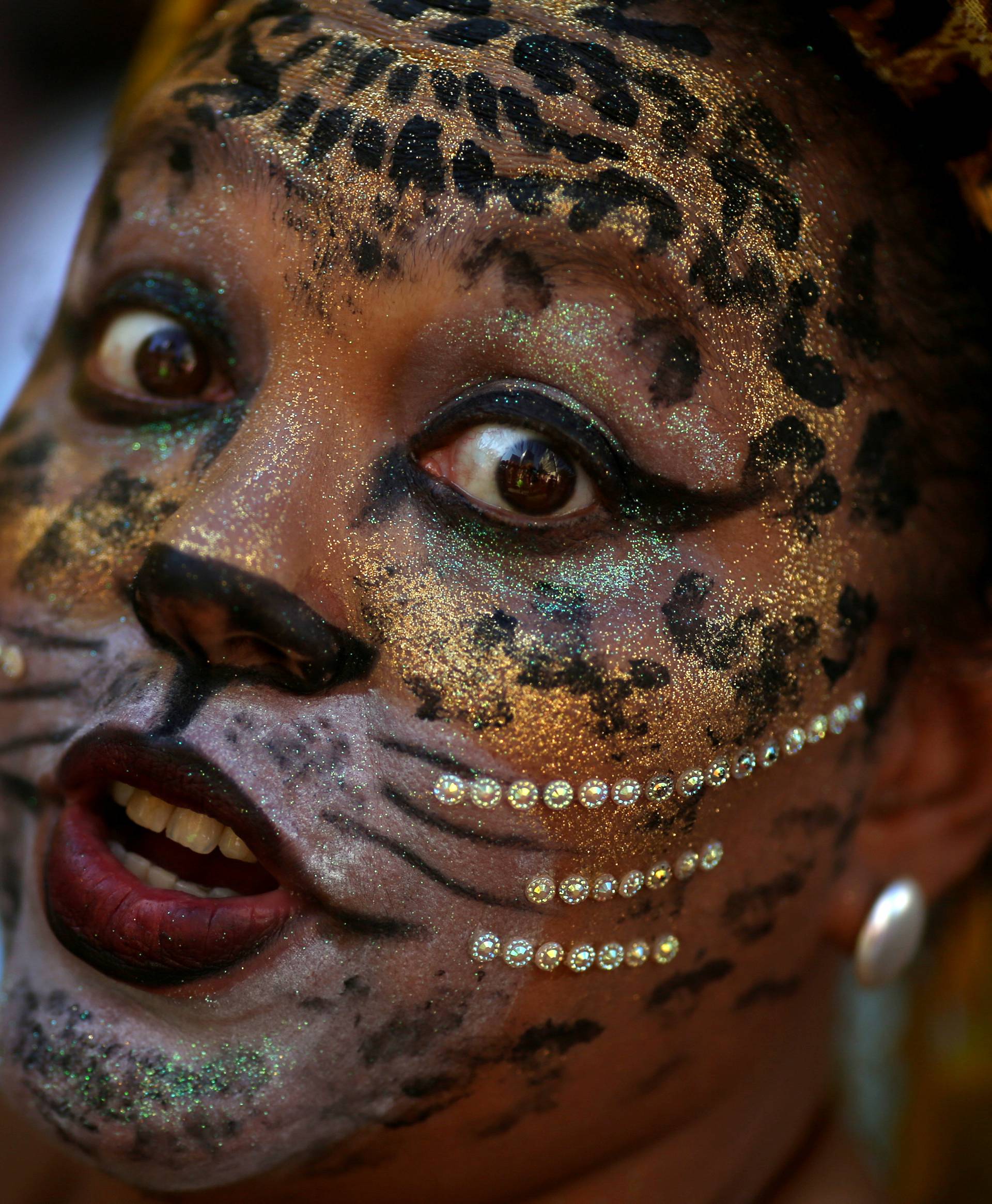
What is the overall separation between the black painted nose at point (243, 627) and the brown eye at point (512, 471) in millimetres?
186

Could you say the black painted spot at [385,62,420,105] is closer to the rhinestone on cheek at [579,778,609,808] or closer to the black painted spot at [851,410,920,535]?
the black painted spot at [851,410,920,535]

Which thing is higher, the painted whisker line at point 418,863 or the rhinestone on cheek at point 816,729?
the rhinestone on cheek at point 816,729

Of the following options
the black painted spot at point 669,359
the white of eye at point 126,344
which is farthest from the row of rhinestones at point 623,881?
the white of eye at point 126,344

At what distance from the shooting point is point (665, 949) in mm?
1271

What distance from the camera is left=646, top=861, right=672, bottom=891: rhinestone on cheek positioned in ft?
4.06

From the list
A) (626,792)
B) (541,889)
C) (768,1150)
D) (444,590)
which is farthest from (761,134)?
(768,1150)

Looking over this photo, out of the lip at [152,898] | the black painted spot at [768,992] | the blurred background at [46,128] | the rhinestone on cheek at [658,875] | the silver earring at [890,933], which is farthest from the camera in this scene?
the blurred background at [46,128]

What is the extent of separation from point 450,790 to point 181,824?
0.26m

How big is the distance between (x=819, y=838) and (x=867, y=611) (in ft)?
0.80

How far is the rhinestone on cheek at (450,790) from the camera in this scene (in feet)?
3.79

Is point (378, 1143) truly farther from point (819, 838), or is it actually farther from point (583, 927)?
point (819, 838)

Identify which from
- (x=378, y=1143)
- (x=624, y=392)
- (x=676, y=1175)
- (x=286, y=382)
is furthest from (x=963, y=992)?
Result: (x=286, y=382)

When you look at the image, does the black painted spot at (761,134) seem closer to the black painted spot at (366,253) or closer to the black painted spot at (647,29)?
the black painted spot at (647,29)

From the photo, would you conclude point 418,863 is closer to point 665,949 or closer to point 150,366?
point 665,949
